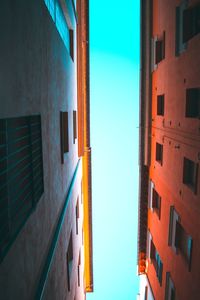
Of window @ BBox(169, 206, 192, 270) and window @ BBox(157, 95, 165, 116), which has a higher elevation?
window @ BBox(157, 95, 165, 116)

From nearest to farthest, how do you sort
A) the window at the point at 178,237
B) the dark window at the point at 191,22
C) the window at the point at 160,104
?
the dark window at the point at 191,22 → the window at the point at 178,237 → the window at the point at 160,104

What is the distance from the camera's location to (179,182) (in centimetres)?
1177

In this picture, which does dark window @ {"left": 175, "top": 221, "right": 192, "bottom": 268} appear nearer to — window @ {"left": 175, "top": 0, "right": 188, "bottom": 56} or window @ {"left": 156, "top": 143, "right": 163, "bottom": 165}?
window @ {"left": 156, "top": 143, "right": 163, "bottom": 165}

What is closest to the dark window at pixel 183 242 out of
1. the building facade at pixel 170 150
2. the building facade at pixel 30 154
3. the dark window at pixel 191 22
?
the building facade at pixel 170 150

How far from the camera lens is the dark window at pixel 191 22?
10.5 m

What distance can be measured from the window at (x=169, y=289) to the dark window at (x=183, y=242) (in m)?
2.00

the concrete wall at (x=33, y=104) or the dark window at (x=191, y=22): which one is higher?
the dark window at (x=191, y=22)

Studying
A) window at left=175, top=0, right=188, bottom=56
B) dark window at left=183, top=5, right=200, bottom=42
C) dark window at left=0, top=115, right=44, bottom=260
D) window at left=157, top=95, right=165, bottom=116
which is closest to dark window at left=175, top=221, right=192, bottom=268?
window at left=157, top=95, right=165, bottom=116

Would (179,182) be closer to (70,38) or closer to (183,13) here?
(183,13)

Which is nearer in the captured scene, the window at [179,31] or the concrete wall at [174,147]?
the concrete wall at [174,147]

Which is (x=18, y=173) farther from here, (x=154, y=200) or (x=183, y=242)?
(x=154, y=200)

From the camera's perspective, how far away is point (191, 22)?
1064 centimetres

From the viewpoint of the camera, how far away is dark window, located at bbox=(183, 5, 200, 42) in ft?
34.3

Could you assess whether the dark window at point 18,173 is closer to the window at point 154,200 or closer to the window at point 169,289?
the window at point 169,289
